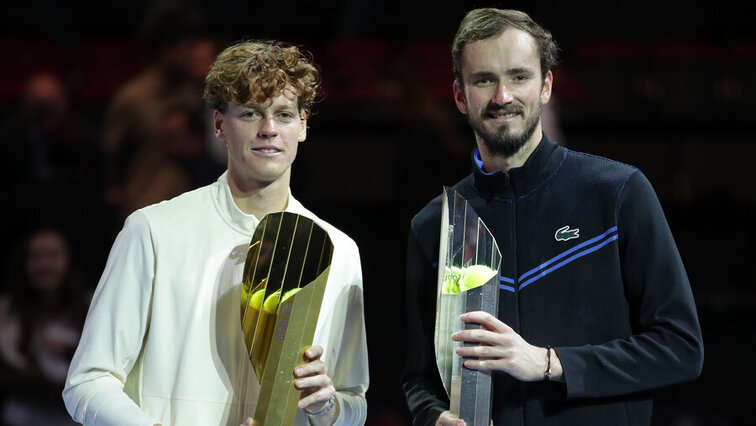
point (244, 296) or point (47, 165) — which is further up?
point (47, 165)

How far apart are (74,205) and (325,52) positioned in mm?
1918

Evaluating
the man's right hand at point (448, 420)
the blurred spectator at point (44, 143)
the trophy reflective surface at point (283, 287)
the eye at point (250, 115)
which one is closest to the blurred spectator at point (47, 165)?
the blurred spectator at point (44, 143)

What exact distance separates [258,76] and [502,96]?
58 cm

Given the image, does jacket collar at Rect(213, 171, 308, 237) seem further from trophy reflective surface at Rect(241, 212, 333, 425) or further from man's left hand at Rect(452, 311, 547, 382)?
man's left hand at Rect(452, 311, 547, 382)

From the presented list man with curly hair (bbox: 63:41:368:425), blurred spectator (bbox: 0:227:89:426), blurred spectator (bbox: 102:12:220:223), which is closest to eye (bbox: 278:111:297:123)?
man with curly hair (bbox: 63:41:368:425)

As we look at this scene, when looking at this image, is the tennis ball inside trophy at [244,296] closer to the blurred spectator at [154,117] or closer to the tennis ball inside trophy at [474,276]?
the tennis ball inside trophy at [474,276]

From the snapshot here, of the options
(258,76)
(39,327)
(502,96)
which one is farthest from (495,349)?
(39,327)

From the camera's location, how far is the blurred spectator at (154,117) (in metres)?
4.87

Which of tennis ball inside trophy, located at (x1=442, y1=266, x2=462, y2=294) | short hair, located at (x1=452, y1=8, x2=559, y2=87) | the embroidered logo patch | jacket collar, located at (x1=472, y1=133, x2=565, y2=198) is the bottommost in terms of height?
tennis ball inside trophy, located at (x1=442, y1=266, x2=462, y2=294)

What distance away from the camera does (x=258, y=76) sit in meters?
2.34

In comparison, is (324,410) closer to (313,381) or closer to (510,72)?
(313,381)

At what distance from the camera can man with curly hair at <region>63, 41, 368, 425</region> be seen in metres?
2.24

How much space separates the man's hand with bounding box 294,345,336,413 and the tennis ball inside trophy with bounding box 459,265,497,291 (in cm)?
35

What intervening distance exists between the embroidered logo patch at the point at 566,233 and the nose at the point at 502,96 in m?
0.33
